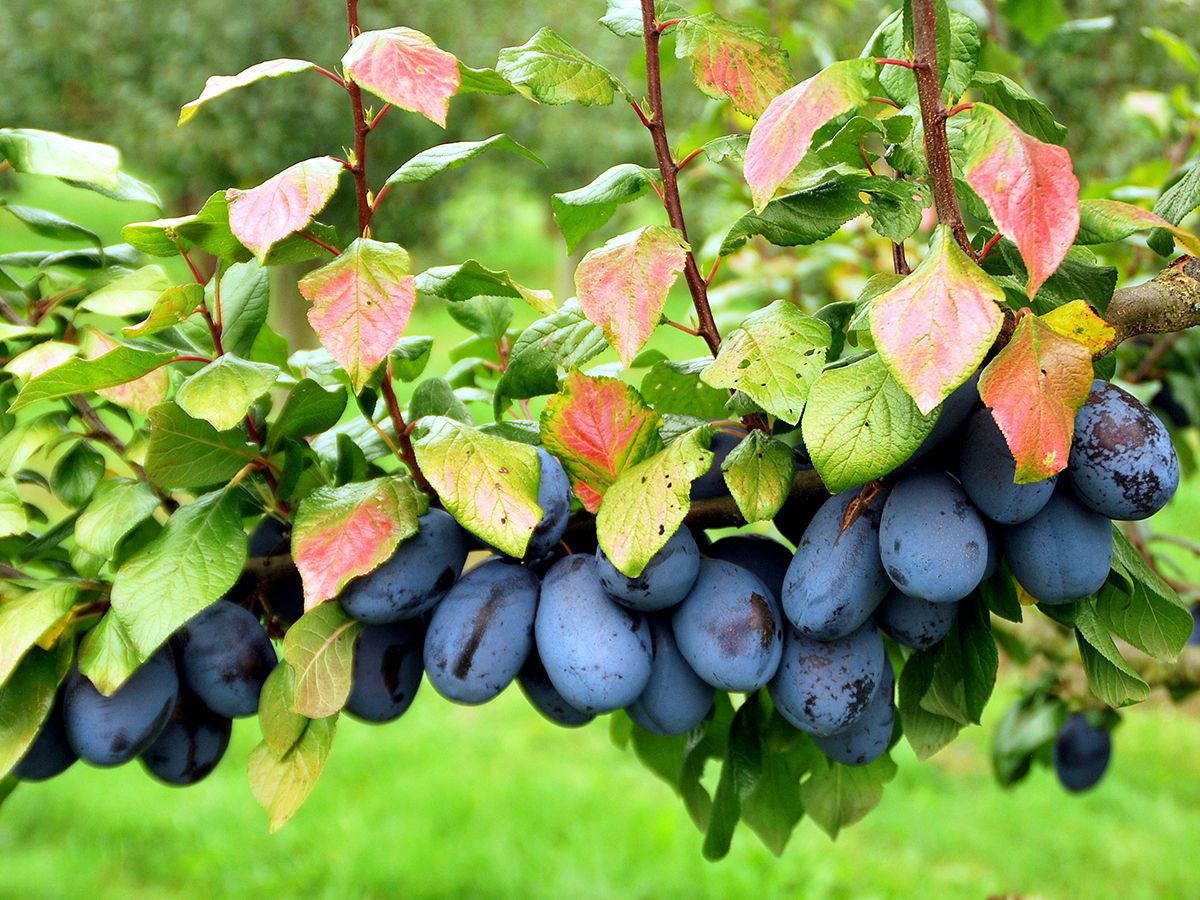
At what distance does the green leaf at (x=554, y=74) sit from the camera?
0.85 meters

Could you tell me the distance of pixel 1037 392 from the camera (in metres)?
0.68

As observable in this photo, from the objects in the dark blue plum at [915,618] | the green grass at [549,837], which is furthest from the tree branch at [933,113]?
the green grass at [549,837]

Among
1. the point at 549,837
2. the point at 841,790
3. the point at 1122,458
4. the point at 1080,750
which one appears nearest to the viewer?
the point at 1122,458

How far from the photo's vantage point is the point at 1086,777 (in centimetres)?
191

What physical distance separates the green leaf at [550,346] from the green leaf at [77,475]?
0.38 metres

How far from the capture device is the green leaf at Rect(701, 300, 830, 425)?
0.75 m

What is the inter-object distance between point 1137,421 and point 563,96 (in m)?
0.47

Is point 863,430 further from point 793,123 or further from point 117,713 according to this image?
point 117,713

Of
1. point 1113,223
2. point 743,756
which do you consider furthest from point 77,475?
point 1113,223

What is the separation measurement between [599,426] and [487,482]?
99 millimetres

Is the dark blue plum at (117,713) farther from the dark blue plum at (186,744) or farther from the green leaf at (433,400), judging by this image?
the green leaf at (433,400)

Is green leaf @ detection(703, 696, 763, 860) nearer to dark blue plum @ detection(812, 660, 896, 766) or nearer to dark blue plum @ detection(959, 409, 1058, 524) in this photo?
dark blue plum @ detection(812, 660, 896, 766)

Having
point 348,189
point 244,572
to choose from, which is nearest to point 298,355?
point 244,572

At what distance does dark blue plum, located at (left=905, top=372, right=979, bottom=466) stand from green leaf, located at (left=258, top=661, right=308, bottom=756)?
1.60ft
